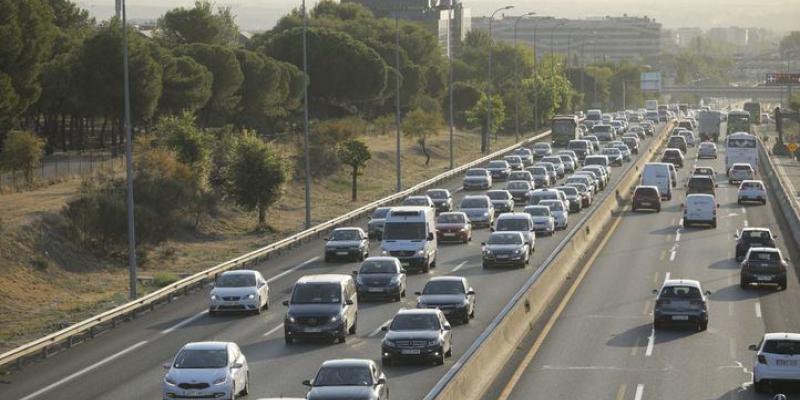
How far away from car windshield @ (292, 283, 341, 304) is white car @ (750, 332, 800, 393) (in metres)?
11.8

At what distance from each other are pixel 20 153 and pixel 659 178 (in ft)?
116

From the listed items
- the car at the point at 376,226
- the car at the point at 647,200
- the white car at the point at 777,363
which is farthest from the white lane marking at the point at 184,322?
the car at the point at 647,200

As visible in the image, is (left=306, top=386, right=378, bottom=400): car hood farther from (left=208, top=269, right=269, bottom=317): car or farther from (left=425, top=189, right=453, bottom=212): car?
(left=425, top=189, right=453, bottom=212): car

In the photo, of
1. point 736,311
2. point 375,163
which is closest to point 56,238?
point 736,311

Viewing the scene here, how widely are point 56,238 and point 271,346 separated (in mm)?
23908

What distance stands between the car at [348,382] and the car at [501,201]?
49.3m

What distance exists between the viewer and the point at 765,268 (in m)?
49.9

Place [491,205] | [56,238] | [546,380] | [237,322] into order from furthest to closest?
[491,205], [56,238], [237,322], [546,380]

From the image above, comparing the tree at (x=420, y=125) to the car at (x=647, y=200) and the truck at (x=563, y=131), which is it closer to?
the truck at (x=563, y=131)

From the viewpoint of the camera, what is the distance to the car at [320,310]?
39031 mm

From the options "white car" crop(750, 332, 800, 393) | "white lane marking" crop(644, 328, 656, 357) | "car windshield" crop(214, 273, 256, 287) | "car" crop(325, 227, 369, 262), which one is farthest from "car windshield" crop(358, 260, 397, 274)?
"white car" crop(750, 332, 800, 393)

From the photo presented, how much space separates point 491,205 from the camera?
74.0m

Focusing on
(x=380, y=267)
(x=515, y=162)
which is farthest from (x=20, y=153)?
(x=515, y=162)

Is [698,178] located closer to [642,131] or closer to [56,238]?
[56,238]
